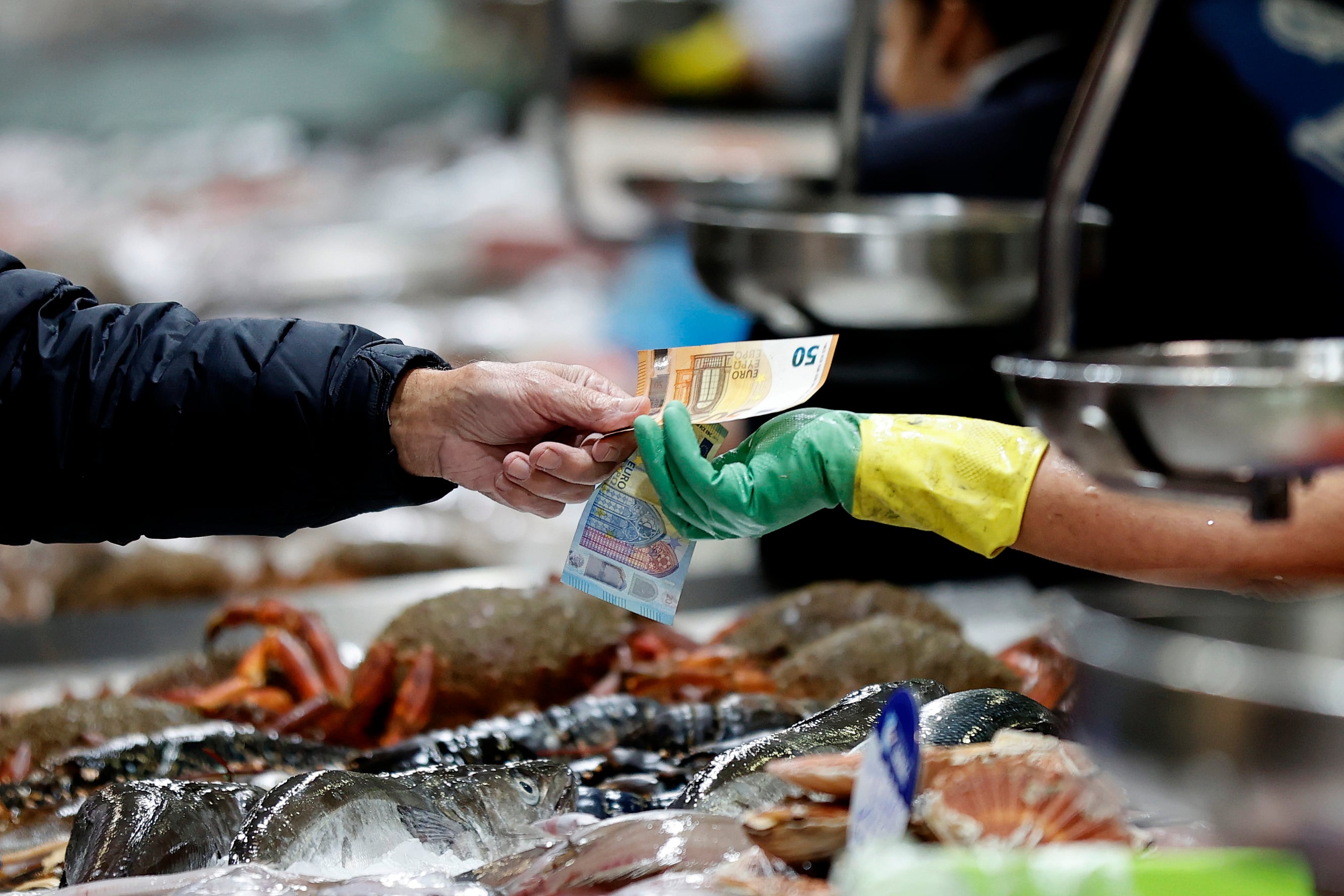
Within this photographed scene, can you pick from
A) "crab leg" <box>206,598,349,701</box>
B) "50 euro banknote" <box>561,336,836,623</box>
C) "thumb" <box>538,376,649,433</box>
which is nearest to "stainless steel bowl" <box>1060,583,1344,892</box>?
"50 euro banknote" <box>561,336,836,623</box>

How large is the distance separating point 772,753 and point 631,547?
0.96 feet

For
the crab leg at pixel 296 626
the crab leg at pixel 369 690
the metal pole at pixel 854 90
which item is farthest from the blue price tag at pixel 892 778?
the metal pole at pixel 854 90

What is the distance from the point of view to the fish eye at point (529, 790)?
142cm

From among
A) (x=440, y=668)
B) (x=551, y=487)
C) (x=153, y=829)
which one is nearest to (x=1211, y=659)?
(x=551, y=487)

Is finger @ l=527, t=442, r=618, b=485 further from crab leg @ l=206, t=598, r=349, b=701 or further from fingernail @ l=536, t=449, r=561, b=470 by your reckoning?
crab leg @ l=206, t=598, r=349, b=701

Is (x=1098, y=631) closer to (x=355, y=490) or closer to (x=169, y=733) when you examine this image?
(x=355, y=490)

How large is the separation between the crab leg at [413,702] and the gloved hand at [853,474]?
0.83 meters

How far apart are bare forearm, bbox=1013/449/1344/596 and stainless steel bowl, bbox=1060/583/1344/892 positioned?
380 mm

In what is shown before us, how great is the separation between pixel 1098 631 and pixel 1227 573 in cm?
48

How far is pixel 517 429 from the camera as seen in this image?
1.59 metres

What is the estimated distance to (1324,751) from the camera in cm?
88

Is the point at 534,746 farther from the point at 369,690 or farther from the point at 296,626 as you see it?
the point at 296,626

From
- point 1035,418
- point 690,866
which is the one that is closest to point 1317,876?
point 1035,418

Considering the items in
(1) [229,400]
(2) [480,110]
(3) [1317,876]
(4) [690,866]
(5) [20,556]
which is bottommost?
(5) [20,556]
